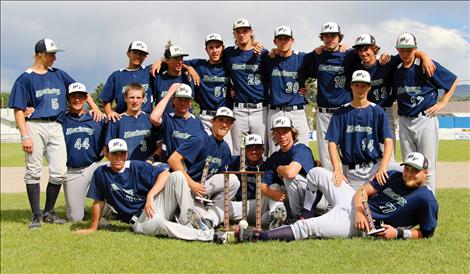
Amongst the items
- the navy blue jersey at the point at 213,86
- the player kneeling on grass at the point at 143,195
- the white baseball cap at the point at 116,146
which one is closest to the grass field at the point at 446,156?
the navy blue jersey at the point at 213,86

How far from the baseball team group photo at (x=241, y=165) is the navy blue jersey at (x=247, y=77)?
2cm

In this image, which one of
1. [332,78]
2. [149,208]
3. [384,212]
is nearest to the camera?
[384,212]

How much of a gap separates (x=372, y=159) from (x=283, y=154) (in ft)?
3.87

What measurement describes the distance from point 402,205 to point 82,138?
471 cm

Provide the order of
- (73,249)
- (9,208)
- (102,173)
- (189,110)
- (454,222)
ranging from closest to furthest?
(73,249) → (102,173) → (454,222) → (189,110) → (9,208)

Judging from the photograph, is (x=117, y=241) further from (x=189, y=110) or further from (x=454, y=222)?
(x=454, y=222)

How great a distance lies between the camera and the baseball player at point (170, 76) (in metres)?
7.91

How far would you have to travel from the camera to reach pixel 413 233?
583 centimetres

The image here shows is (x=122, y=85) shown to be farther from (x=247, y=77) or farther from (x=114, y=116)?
(x=247, y=77)

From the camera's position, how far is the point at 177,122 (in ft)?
23.6

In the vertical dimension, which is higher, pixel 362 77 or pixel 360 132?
pixel 362 77

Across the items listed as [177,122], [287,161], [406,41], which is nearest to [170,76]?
[177,122]

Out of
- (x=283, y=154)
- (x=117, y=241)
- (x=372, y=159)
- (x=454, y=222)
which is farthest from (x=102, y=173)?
(x=454, y=222)

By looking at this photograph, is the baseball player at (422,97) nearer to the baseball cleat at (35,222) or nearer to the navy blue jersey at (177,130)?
the navy blue jersey at (177,130)
